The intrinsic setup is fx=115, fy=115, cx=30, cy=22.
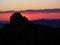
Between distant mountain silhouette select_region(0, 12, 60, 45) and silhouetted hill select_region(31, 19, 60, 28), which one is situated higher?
silhouetted hill select_region(31, 19, 60, 28)

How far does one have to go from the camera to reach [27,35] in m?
0.79

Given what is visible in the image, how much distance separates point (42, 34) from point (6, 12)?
0.60 metres

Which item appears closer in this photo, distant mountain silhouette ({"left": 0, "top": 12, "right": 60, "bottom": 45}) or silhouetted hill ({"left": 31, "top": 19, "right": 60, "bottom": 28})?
distant mountain silhouette ({"left": 0, "top": 12, "right": 60, "bottom": 45})

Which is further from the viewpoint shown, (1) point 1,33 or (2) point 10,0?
(2) point 10,0

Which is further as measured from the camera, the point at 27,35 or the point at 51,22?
the point at 51,22

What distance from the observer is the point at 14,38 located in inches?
31.5

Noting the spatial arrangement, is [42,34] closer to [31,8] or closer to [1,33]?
[1,33]

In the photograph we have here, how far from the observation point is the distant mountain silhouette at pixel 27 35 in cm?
79

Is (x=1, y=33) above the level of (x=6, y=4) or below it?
below

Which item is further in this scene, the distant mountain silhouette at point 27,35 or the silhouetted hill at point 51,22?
the silhouetted hill at point 51,22

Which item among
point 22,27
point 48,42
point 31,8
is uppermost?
point 31,8

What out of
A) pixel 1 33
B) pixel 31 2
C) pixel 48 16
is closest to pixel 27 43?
pixel 1 33

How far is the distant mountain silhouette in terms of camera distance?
31.1 inches

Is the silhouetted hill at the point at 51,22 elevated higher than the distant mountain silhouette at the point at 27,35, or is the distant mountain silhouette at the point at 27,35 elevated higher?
the silhouetted hill at the point at 51,22
